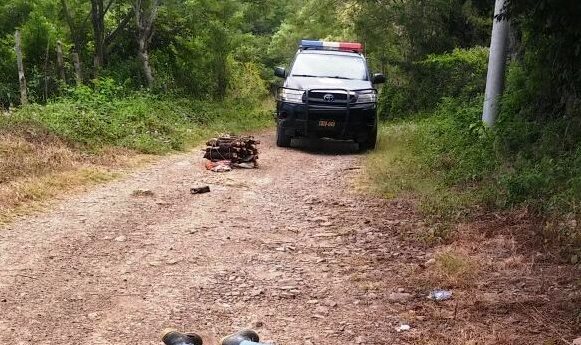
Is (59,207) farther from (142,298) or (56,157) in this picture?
(142,298)

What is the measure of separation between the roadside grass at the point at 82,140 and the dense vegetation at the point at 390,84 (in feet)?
0.21

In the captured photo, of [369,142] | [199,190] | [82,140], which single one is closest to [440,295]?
[199,190]

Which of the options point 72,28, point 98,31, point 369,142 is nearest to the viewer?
point 369,142

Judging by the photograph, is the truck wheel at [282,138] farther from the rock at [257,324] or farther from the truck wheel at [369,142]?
the rock at [257,324]

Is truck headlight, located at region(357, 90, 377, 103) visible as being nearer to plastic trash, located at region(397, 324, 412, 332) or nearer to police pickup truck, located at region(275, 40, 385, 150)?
police pickup truck, located at region(275, 40, 385, 150)

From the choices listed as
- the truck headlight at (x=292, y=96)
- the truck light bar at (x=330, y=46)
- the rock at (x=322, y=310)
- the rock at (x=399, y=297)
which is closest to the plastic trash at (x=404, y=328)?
the rock at (x=399, y=297)

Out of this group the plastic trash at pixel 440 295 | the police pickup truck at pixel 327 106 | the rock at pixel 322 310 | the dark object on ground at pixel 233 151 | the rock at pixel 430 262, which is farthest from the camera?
the police pickup truck at pixel 327 106

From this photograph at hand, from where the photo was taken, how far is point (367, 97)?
1151 centimetres

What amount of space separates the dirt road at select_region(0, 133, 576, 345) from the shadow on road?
413cm

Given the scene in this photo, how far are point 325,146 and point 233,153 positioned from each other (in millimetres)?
3362

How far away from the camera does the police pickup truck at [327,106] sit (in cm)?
1126

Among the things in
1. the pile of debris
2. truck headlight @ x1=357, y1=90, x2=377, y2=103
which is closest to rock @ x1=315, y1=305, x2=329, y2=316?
the pile of debris

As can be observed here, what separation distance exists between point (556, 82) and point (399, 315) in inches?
192

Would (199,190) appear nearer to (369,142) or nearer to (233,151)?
(233,151)
